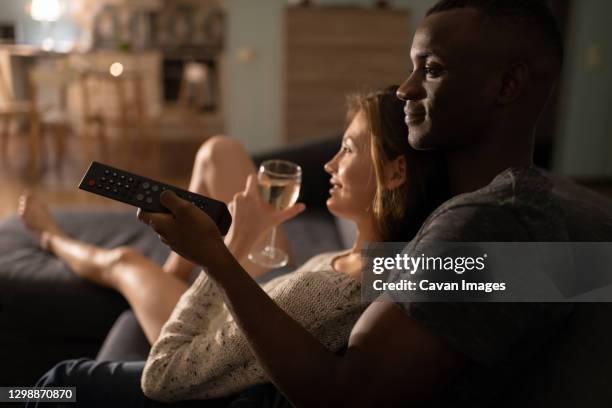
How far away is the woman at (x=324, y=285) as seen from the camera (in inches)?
38.9

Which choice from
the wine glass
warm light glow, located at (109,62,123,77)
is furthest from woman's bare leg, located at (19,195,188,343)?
warm light glow, located at (109,62,123,77)

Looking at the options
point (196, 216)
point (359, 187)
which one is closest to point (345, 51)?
point (359, 187)

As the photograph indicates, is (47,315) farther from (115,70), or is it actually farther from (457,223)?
(115,70)

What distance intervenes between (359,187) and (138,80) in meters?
4.25

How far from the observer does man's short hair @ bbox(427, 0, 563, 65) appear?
0.83 metres

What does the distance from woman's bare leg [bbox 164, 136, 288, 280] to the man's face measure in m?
0.94

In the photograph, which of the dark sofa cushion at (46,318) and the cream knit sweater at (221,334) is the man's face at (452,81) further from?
the dark sofa cushion at (46,318)

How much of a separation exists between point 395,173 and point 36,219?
136cm

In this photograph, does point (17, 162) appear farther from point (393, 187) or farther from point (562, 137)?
point (393, 187)

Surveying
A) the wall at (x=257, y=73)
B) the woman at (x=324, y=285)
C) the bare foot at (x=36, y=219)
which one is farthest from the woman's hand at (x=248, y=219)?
the wall at (x=257, y=73)

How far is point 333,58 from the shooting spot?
15.9 feet

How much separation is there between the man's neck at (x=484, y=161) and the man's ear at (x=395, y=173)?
7.4 inches

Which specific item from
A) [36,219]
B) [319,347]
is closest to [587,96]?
[36,219]

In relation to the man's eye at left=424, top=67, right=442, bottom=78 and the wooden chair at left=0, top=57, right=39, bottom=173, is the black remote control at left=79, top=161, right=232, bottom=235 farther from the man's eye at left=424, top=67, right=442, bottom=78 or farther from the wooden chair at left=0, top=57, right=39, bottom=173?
the wooden chair at left=0, top=57, right=39, bottom=173
